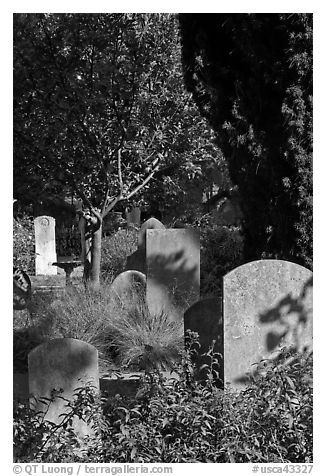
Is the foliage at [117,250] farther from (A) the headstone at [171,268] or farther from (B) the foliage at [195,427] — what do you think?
(B) the foliage at [195,427]

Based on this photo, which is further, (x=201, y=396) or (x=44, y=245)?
(x=44, y=245)

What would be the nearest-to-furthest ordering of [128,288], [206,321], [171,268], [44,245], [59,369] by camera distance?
[59,369], [206,321], [171,268], [128,288], [44,245]

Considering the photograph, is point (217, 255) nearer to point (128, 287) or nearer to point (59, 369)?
point (128, 287)

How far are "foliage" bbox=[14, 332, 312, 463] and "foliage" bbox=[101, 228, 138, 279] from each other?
23.8 feet

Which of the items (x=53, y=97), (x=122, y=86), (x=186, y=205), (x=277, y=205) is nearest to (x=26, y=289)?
(x=53, y=97)

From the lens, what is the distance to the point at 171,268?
672 cm

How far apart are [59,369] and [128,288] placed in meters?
3.18

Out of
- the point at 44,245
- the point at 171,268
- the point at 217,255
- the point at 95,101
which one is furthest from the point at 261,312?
the point at 44,245

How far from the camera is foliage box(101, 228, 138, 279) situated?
38.6 feet

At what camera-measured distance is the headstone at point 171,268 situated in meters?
6.65

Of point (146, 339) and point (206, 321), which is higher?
point (206, 321)

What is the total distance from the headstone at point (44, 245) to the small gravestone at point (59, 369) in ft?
29.4

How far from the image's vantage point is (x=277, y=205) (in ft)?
19.1

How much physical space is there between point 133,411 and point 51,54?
592 cm
